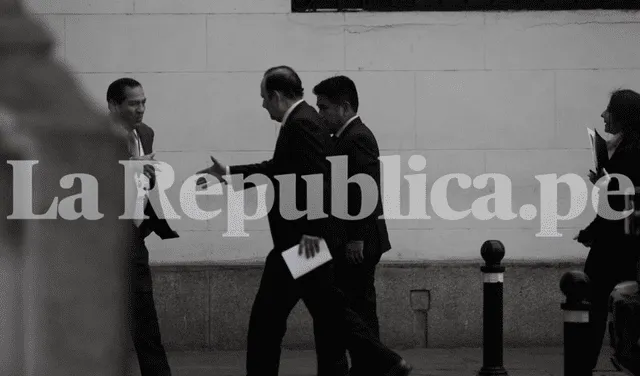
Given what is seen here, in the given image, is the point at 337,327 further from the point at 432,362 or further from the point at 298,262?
the point at 432,362

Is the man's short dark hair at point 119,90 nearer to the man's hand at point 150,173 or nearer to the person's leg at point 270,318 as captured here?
the man's hand at point 150,173

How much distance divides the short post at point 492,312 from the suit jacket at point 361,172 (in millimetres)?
704

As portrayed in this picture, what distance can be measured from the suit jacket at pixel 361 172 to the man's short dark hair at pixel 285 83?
102 cm

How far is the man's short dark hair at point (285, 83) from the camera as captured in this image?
22.1 feet

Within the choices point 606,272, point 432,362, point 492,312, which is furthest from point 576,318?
point 432,362

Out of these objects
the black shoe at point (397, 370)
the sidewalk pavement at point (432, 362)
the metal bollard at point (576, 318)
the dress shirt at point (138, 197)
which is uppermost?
the dress shirt at point (138, 197)

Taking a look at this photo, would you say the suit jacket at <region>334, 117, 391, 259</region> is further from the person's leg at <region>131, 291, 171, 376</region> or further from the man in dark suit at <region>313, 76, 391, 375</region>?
the person's leg at <region>131, 291, 171, 376</region>

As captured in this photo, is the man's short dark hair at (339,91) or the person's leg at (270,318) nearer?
the person's leg at (270,318)

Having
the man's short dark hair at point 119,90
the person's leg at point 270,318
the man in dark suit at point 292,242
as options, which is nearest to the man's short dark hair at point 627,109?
the man in dark suit at point 292,242

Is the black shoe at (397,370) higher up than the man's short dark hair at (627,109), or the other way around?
the man's short dark hair at (627,109)

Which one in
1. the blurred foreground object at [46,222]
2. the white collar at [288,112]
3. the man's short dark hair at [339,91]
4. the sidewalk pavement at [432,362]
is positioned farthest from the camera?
the sidewalk pavement at [432,362]

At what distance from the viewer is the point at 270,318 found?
21.2 feet

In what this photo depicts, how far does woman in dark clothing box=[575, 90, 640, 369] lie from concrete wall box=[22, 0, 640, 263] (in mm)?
1948

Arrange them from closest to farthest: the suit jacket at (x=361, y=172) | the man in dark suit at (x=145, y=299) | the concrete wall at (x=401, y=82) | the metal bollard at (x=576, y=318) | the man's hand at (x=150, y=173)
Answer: the metal bollard at (x=576, y=318) → the man's hand at (x=150, y=173) → the man in dark suit at (x=145, y=299) → the suit jacket at (x=361, y=172) → the concrete wall at (x=401, y=82)
